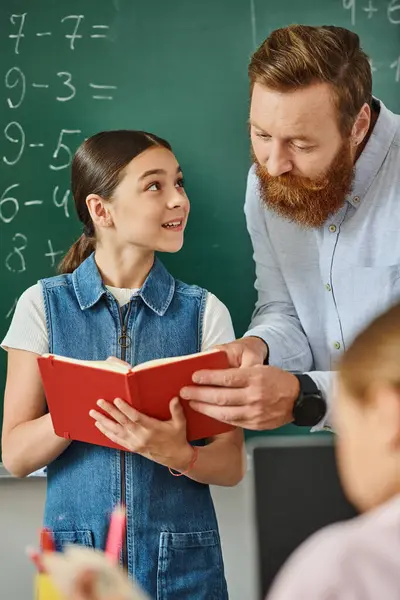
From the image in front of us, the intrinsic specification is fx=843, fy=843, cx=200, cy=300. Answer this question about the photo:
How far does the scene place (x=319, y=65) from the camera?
2139 millimetres

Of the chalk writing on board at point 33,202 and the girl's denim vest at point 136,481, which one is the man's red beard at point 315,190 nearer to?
the girl's denim vest at point 136,481

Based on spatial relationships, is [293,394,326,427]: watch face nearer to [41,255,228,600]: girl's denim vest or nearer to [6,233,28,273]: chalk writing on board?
[41,255,228,600]: girl's denim vest

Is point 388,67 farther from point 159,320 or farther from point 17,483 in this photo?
point 17,483

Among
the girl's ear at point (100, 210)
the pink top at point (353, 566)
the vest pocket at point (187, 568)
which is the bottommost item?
the vest pocket at point (187, 568)

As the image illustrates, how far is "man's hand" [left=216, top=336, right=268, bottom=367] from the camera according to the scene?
1.99 metres

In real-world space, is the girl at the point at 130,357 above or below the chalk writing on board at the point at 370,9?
below

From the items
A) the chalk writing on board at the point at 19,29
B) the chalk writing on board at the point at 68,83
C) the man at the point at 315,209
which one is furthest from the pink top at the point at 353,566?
the chalk writing on board at the point at 19,29

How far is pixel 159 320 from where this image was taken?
7.01 feet

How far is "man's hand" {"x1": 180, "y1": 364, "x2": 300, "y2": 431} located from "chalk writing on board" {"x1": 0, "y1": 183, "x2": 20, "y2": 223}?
111 centimetres

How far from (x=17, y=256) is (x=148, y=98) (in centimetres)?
65

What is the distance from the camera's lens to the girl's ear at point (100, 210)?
216 cm

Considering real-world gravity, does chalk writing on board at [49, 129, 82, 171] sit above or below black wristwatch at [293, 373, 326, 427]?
above

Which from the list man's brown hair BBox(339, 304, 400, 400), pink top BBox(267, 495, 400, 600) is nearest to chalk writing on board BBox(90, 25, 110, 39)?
man's brown hair BBox(339, 304, 400, 400)

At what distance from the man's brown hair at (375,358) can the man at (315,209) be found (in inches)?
37.7
